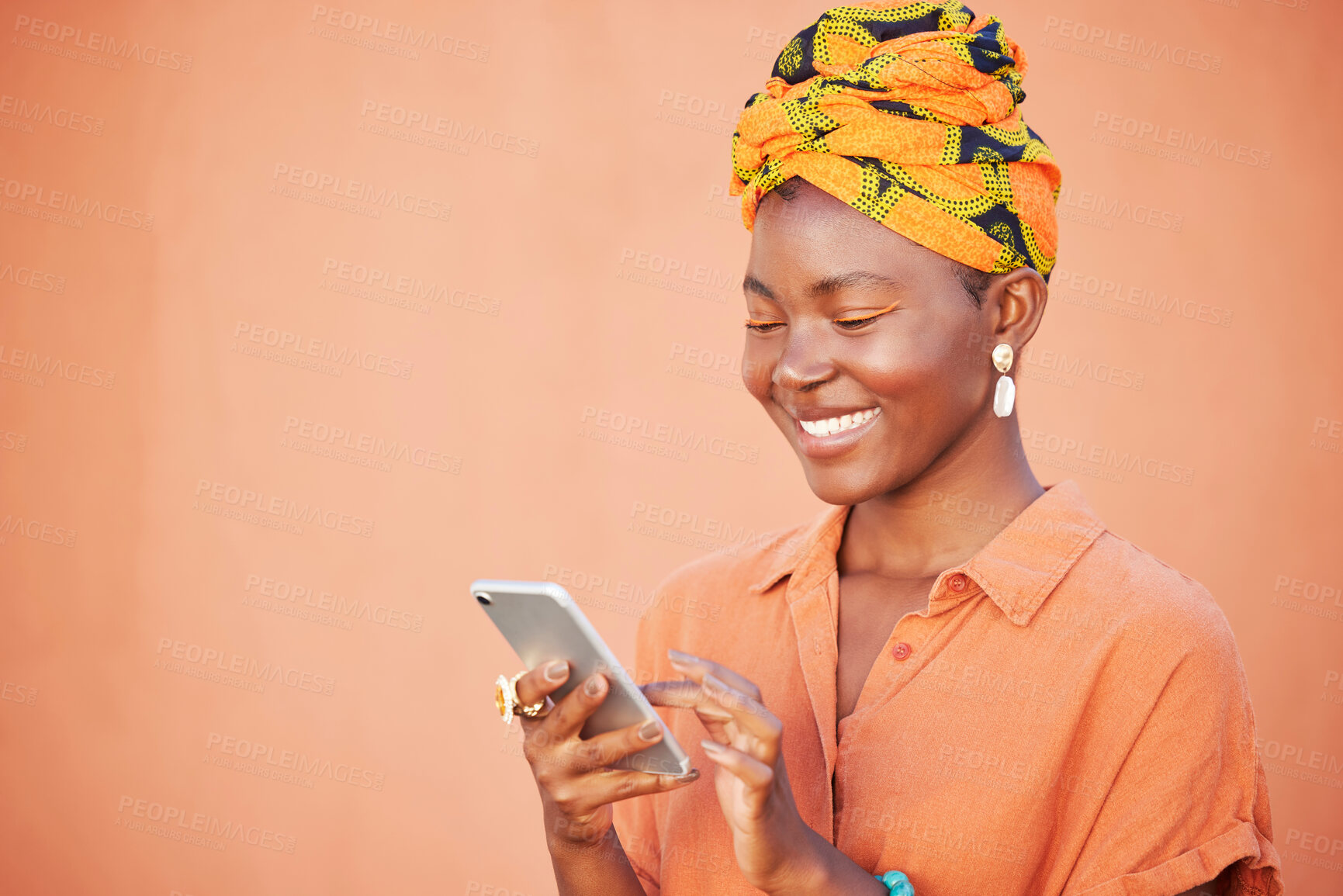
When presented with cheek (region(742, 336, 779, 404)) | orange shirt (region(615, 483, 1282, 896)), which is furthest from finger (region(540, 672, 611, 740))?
cheek (region(742, 336, 779, 404))

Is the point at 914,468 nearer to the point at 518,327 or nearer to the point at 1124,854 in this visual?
the point at 1124,854

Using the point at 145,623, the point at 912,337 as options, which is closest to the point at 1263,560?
the point at 912,337

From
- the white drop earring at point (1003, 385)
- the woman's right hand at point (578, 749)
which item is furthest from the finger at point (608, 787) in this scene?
the white drop earring at point (1003, 385)

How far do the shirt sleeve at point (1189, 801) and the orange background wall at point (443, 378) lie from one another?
6.81 feet

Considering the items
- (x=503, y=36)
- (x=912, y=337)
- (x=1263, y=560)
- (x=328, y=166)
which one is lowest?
(x=1263, y=560)

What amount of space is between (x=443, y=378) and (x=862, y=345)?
2265mm

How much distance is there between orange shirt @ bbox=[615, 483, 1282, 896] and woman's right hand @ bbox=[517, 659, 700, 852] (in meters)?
0.29

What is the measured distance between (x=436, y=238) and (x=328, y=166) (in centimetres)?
38

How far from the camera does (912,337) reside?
1.46 m

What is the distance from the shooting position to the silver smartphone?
1270mm

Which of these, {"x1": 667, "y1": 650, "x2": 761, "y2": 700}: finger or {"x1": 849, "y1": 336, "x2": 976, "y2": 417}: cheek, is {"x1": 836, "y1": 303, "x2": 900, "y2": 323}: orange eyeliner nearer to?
{"x1": 849, "y1": 336, "x2": 976, "y2": 417}: cheek

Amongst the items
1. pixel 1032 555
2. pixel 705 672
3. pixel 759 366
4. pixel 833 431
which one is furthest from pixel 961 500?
pixel 705 672

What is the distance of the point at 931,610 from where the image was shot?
155cm

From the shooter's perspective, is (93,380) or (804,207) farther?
(93,380)
